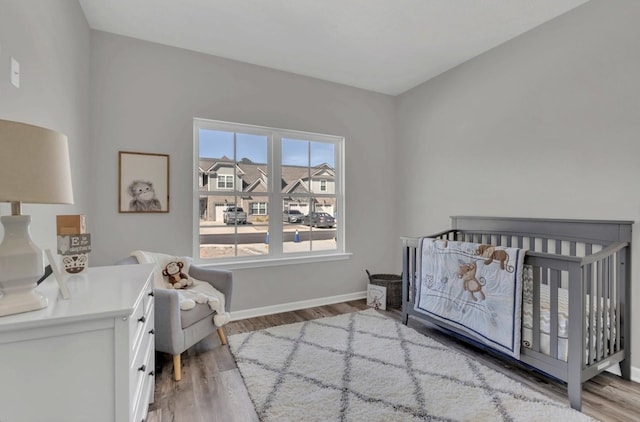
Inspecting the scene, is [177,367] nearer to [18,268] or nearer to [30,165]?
[18,268]

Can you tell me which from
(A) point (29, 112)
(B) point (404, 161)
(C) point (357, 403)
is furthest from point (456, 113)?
(A) point (29, 112)

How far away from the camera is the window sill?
9.83ft

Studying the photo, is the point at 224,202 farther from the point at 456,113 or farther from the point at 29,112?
the point at 456,113

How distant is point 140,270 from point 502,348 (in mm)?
2265

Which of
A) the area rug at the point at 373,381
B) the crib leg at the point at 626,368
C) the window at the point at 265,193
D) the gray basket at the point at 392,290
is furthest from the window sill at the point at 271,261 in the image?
the crib leg at the point at 626,368

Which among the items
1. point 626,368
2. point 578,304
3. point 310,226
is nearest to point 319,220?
point 310,226

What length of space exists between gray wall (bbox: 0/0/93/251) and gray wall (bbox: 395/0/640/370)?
327 cm

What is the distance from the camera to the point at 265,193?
129 inches

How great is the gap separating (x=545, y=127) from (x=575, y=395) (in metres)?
1.90

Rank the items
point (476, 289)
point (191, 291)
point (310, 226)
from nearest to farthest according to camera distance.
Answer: point (476, 289) < point (191, 291) < point (310, 226)

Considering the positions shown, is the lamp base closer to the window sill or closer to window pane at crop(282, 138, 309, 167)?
the window sill

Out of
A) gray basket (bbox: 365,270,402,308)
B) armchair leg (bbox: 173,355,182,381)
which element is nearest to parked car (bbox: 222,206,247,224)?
armchair leg (bbox: 173,355,182,381)

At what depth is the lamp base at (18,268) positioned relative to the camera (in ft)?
3.07

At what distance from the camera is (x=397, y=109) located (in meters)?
3.98
